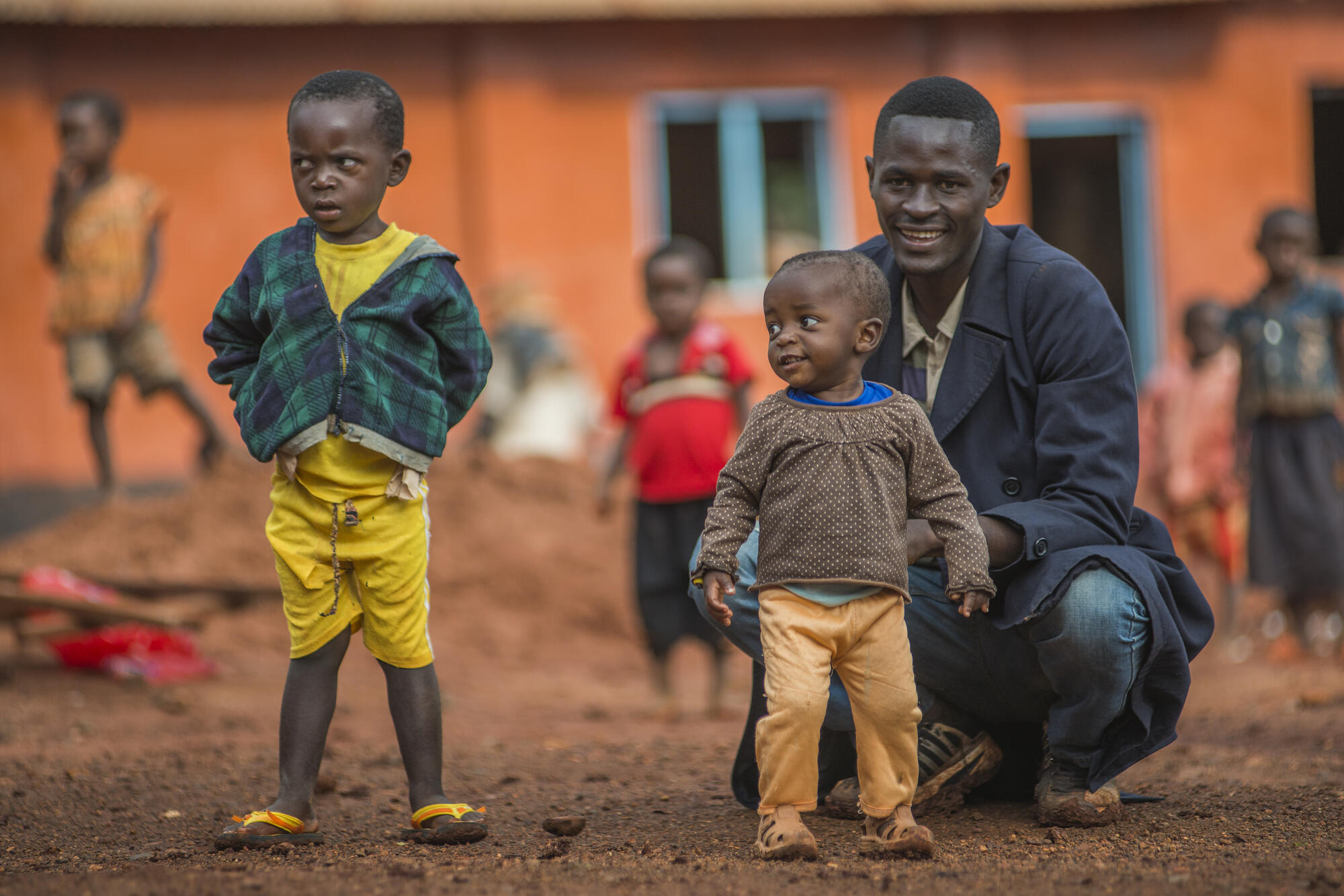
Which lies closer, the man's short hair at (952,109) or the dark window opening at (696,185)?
the man's short hair at (952,109)

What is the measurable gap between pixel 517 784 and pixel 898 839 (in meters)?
1.36

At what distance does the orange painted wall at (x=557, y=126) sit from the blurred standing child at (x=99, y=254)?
4.20 metres

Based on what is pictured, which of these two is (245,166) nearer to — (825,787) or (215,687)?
(215,687)

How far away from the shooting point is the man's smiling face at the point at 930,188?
3078 millimetres

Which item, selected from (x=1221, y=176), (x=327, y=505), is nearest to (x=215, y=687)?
(x=327, y=505)

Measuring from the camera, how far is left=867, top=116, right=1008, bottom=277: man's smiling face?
121 inches

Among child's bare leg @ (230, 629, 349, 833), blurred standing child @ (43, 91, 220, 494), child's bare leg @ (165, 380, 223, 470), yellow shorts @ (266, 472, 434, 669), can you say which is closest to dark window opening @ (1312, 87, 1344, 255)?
child's bare leg @ (165, 380, 223, 470)

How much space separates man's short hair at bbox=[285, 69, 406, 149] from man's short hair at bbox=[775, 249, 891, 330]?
3.11 ft

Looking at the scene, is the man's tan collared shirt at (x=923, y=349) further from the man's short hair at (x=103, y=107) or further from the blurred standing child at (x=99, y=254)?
the man's short hair at (x=103, y=107)

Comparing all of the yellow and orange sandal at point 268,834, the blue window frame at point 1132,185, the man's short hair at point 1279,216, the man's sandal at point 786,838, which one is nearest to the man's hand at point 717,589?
the man's sandal at point 786,838

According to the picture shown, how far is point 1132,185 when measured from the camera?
1263 cm

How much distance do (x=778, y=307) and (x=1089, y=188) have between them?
13930mm

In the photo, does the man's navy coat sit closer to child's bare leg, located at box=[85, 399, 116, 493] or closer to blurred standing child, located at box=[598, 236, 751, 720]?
blurred standing child, located at box=[598, 236, 751, 720]

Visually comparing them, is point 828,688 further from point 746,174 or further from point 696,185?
point 696,185
